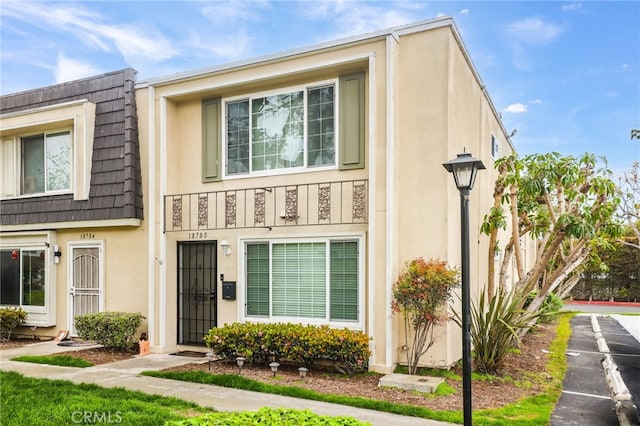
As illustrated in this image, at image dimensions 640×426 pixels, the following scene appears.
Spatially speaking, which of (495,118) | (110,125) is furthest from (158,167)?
(495,118)

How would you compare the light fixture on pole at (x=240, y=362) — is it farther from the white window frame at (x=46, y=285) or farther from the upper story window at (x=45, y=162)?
the upper story window at (x=45, y=162)

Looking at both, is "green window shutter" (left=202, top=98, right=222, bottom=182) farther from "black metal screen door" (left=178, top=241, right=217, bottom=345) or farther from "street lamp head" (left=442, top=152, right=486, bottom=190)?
"street lamp head" (left=442, top=152, right=486, bottom=190)

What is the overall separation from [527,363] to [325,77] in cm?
656

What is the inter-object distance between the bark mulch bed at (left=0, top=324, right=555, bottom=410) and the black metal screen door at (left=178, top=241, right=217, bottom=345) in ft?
3.91

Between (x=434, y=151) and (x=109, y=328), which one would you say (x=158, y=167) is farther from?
(x=434, y=151)

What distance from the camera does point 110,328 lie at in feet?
34.0

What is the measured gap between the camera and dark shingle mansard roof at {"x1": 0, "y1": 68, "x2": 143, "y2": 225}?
11102mm

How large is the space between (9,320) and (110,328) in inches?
142

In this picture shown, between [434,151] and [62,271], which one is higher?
[434,151]

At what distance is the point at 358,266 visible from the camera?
8.98 metres

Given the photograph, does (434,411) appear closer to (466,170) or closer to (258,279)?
(466,170)

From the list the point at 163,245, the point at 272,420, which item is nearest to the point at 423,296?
the point at 272,420

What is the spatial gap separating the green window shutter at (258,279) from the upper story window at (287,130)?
1594mm

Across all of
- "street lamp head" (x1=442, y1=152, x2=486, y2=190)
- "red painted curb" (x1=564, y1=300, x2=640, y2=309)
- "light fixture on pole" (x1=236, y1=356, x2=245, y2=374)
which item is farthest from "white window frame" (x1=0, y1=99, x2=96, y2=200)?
"red painted curb" (x1=564, y1=300, x2=640, y2=309)
